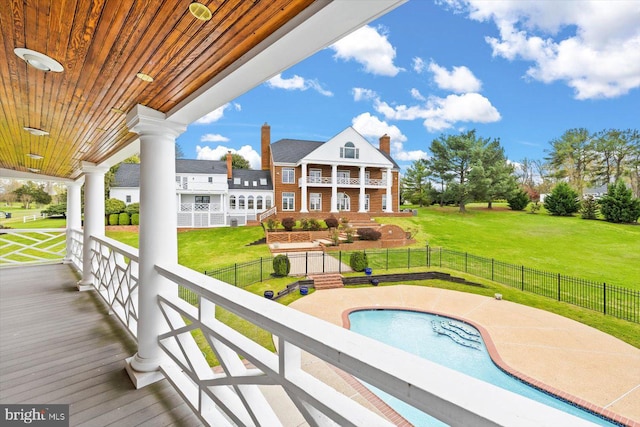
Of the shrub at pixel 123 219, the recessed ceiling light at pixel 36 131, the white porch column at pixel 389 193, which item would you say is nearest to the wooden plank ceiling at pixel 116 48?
the recessed ceiling light at pixel 36 131

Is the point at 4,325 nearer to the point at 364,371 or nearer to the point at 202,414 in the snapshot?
the point at 202,414

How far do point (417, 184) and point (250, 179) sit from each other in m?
9.18

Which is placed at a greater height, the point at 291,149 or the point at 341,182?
the point at 291,149

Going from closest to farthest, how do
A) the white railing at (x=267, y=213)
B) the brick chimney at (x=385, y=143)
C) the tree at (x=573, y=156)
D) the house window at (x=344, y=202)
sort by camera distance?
1. the tree at (x=573, y=156)
2. the white railing at (x=267, y=213)
3. the house window at (x=344, y=202)
4. the brick chimney at (x=385, y=143)

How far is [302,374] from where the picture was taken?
73 cm

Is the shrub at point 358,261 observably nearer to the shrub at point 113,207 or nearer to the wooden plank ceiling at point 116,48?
the wooden plank ceiling at point 116,48

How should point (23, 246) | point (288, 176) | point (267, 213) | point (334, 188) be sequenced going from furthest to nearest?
point (288, 176) < point (334, 188) < point (267, 213) < point (23, 246)

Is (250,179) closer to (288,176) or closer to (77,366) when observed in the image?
(288,176)

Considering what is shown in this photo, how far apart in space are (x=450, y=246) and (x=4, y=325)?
1107cm

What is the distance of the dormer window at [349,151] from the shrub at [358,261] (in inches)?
273

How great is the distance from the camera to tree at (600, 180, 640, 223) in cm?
771

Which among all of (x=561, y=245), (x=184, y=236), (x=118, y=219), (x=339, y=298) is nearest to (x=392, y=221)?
(x=561, y=245)

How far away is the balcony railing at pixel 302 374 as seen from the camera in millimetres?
406

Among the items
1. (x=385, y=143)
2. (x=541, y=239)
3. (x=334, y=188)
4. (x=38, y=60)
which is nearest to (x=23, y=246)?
(x=38, y=60)
